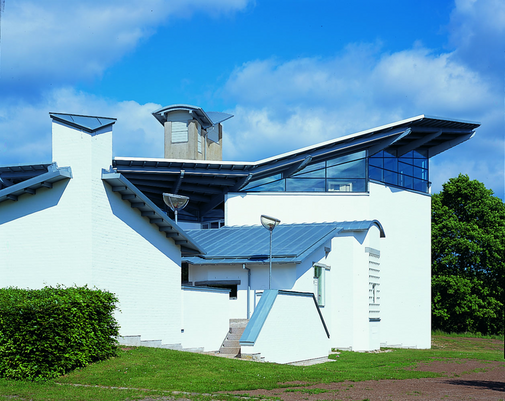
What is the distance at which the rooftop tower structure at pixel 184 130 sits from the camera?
35.4m

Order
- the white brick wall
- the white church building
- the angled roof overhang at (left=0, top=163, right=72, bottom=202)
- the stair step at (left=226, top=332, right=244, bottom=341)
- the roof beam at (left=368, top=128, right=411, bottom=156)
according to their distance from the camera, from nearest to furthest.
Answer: the angled roof overhang at (left=0, top=163, right=72, bottom=202)
the white brick wall
the white church building
the stair step at (left=226, top=332, right=244, bottom=341)
the roof beam at (left=368, top=128, right=411, bottom=156)

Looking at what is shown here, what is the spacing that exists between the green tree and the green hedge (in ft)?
123

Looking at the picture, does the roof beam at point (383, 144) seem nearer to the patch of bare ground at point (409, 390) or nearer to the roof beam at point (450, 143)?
the roof beam at point (450, 143)

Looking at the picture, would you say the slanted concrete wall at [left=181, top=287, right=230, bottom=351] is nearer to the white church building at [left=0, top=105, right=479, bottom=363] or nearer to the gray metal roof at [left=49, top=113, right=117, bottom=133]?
the white church building at [left=0, top=105, right=479, bottom=363]

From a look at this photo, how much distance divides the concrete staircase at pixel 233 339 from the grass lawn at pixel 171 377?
401cm

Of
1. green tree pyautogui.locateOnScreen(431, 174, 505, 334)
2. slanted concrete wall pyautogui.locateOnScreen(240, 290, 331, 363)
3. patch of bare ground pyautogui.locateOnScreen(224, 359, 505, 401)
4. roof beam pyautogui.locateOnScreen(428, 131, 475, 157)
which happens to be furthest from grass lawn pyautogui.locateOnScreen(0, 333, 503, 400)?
green tree pyautogui.locateOnScreen(431, 174, 505, 334)

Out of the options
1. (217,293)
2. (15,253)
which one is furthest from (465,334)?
(15,253)

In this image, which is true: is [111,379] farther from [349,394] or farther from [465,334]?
[465,334]

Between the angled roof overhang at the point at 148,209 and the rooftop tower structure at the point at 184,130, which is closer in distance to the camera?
the angled roof overhang at the point at 148,209

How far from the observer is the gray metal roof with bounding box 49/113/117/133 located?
54.9ft

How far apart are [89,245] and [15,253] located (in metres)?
2.38

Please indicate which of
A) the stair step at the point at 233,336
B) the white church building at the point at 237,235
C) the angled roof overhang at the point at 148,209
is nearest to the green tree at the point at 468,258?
the white church building at the point at 237,235

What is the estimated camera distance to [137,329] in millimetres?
18594

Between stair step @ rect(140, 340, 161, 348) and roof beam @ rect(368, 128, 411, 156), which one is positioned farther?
roof beam @ rect(368, 128, 411, 156)
